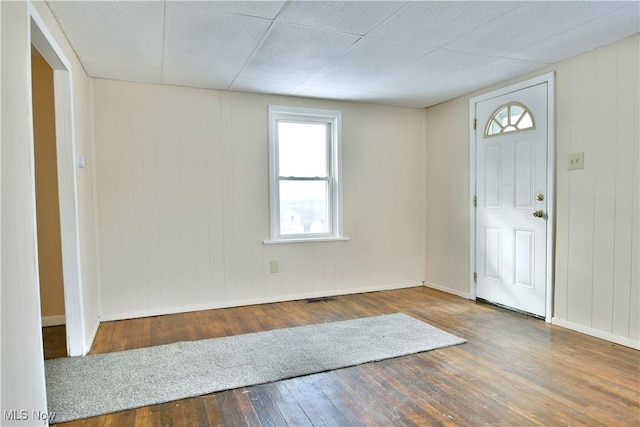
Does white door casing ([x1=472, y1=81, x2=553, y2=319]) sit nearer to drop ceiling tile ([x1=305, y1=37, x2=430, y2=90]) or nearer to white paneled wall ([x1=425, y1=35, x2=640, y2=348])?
white paneled wall ([x1=425, y1=35, x2=640, y2=348])

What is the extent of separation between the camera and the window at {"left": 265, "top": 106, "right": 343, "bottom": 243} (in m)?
4.24

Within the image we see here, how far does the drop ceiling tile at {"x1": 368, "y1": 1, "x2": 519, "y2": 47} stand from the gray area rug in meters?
2.19

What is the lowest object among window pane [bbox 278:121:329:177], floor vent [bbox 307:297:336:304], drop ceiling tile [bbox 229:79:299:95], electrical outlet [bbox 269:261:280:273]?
floor vent [bbox 307:297:336:304]

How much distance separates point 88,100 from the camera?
134 inches

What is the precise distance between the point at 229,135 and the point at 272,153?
48cm

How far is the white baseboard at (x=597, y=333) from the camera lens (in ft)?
9.20

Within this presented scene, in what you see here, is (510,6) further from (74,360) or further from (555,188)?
(74,360)

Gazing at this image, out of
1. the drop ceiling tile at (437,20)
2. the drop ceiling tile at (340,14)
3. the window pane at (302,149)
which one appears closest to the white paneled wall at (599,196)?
the drop ceiling tile at (437,20)

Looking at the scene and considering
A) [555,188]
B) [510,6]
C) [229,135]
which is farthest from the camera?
[229,135]

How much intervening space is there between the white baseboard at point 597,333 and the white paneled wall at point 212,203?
191cm

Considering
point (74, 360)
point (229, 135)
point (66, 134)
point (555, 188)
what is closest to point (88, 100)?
point (66, 134)

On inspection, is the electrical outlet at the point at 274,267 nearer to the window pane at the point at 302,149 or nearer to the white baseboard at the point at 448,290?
the window pane at the point at 302,149

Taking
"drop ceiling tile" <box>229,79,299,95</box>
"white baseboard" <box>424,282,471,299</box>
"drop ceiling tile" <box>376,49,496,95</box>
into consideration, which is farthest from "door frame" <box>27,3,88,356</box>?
"white baseboard" <box>424,282,471,299</box>

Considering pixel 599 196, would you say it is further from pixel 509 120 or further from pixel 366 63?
pixel 366 63
